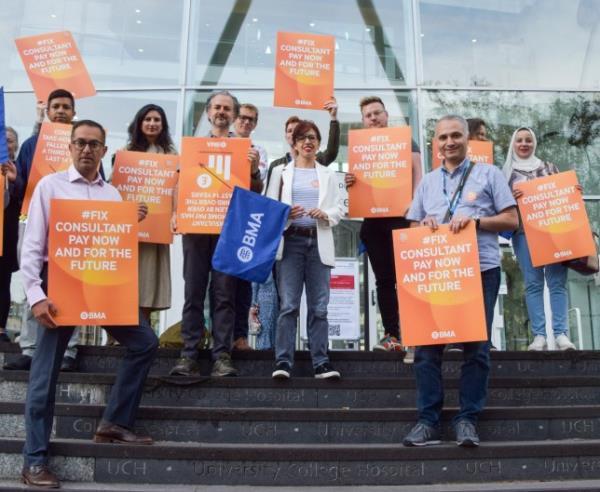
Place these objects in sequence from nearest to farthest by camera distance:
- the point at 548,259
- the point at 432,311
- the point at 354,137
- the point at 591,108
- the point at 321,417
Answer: the point at 432,311 < the point at 321,417 < the point at 548,259 < the point at 354,137 < the point at 591,108

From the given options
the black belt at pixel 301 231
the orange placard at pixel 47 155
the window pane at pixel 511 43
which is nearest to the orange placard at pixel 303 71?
the black belt at pixel 301 231

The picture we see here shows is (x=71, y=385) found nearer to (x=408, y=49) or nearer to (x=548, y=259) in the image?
(x=548, y=259)

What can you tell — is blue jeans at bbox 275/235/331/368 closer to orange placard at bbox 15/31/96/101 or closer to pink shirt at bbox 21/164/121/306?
pink shirt at bbox 21/164/121/306

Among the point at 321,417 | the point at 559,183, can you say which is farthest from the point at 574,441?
the point at 559,183

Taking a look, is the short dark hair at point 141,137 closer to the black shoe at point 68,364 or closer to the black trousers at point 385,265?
the black shoe at point 68,364

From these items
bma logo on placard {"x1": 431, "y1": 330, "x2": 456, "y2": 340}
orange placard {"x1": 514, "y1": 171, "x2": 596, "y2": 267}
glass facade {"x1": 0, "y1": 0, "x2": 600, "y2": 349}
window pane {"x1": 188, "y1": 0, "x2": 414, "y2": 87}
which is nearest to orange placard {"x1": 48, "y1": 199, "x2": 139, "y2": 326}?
bma logo on placard {"x1": 431, "y1": 330, "x2": 456, "y2": 340}

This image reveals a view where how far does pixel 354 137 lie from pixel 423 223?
179 cm

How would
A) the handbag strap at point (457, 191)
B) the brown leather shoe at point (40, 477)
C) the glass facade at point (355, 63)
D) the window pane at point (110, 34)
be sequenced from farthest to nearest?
the window pane at point (110, 34) < the glass facade at point (355, 63) < the handbag strap at point (457, 191) < the brown leather shoe at point (40, 477)

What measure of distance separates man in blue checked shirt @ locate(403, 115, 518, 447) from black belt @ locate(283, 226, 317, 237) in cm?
84

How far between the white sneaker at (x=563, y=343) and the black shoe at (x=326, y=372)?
1992mm

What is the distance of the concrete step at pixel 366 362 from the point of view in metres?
5.03

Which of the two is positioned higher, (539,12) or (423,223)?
(539,12)

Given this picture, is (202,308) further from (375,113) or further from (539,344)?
(539,344)

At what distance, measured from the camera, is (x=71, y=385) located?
4.63m
